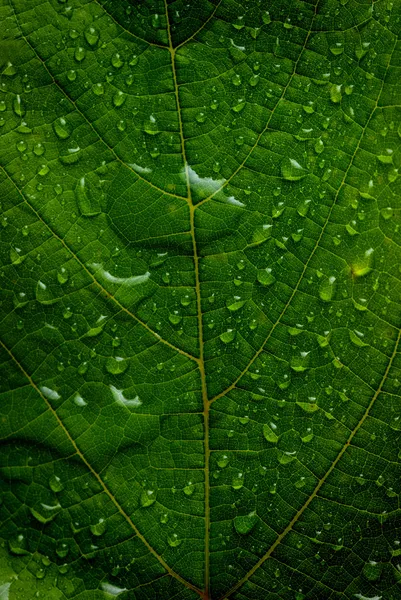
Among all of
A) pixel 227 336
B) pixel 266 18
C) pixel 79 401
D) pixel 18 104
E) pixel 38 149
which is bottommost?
pixel 79 401

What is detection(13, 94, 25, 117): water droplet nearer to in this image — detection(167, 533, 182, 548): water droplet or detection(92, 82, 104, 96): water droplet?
detection(92, 82, 104, 96): water droplet

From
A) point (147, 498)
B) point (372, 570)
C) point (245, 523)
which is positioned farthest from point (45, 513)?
point (372, 570)

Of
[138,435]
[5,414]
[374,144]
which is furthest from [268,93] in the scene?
[5,414]

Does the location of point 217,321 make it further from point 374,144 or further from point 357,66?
point 357,66

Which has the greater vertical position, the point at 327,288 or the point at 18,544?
the point at 327,288

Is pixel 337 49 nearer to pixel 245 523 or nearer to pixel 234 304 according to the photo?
pixel 234 304
